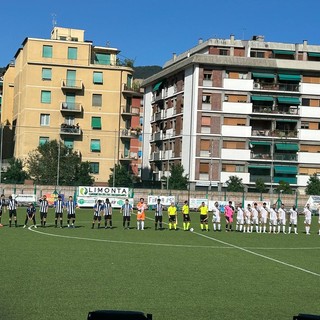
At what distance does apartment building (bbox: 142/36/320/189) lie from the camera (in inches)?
2872

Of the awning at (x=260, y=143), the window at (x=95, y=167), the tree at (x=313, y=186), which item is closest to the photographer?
the tree at (x=313, y=186)

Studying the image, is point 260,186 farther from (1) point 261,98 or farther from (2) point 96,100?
(2) point 96,100

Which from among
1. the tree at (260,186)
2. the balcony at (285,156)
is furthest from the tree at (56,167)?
the balcony at (285,156)

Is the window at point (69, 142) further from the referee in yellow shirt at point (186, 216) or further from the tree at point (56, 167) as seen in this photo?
the referee in yellow shirt at point (186, 216)

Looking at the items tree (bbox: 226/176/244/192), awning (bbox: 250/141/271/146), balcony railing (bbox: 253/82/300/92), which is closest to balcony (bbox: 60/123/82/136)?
tree (bbox: 226/176/244/192)

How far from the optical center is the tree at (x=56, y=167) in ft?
219

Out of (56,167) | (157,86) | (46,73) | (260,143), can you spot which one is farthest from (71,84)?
(260,143)

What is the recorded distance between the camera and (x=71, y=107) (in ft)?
251

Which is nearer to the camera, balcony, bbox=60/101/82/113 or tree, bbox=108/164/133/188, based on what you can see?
tree, bbox=108/164/133/188

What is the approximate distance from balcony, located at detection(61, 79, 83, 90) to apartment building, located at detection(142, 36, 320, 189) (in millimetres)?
11721

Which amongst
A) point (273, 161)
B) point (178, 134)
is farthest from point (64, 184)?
point (273, 161)

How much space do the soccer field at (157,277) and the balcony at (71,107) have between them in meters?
45.2

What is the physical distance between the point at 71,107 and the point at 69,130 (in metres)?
2.73

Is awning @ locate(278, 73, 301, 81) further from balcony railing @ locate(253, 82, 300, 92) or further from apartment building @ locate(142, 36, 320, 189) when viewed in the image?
balcony railing @ locate(253, 82, 300, 92)
